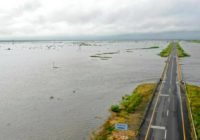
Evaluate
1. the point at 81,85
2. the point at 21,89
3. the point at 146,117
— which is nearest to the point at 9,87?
the point at 21,89

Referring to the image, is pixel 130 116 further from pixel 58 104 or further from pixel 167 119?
pixel 58 104

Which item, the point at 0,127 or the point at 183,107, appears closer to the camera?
the point at 0,127

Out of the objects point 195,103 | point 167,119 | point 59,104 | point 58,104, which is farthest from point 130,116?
point 58,104

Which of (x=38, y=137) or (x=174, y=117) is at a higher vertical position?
(x=174, y=117)

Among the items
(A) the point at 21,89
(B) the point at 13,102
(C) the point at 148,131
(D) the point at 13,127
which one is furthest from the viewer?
(A) the point at 21,89

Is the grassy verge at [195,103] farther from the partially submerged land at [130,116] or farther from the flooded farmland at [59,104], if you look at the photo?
the flooded farmland at [59,104]

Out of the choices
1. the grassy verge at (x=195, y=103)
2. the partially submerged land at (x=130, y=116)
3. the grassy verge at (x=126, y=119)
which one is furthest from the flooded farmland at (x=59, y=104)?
the grassy verge at (x=195, y=103)

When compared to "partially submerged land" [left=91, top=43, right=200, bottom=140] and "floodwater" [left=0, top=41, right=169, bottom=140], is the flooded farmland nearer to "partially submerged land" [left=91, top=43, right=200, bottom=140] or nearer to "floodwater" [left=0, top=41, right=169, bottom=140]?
"floodwater" [left=0, top=41, right=169, bottom=140]

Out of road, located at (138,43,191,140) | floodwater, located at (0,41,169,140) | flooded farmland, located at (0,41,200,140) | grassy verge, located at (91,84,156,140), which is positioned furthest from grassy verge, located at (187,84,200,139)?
floodwater, located at (0,41,169,140)

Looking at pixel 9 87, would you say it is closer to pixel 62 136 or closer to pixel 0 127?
pixel 0 127
